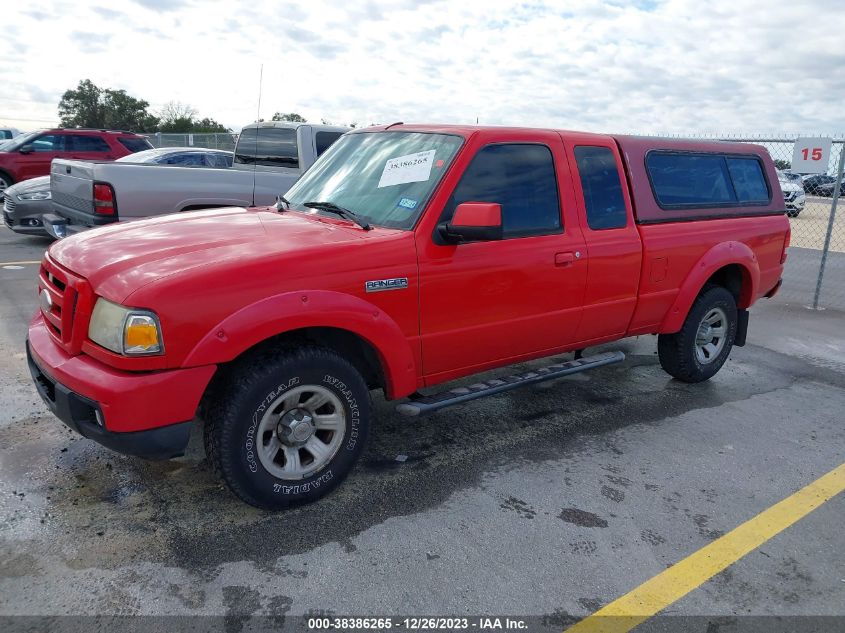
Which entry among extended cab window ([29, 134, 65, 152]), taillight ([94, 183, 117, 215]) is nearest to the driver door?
taillight ([94, 183, 117, 215])

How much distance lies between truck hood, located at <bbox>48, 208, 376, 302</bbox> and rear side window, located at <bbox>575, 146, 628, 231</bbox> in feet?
5.37

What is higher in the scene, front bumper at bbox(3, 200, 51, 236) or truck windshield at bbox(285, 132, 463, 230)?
truck windshield at bbox(285, 132, 463, 230)

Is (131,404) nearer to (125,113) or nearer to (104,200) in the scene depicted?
(104,200)

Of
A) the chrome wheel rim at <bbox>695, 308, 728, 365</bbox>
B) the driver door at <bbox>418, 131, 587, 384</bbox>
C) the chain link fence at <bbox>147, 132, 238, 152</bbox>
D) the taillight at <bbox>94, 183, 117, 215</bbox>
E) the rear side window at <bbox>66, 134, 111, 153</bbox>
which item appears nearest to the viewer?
the driver door at <bbox>418, 131, 587, 384</bbox>

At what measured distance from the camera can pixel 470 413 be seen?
4641 mm

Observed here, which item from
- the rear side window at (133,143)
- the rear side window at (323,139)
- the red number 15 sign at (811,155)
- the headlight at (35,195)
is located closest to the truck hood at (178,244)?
the rear side window at (323,139)

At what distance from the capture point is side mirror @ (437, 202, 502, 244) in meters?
3.34

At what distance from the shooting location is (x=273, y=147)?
365 inches

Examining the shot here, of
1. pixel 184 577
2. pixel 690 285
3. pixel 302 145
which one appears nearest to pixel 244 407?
pixel 184 577

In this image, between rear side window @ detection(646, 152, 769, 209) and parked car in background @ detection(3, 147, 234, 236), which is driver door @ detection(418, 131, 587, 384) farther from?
parked car in background @ detection(3, 147, 234, 236)

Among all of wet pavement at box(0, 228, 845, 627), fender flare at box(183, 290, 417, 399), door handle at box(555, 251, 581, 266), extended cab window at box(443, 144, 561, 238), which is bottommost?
wet pavement at box(0, 228, 845, 627)

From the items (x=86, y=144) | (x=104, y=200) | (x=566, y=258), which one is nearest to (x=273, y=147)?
(x=104, y=200)

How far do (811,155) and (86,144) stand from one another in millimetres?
14250

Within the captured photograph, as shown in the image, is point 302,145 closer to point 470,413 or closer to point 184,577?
point 470,413
